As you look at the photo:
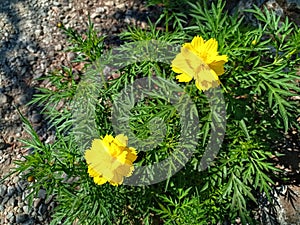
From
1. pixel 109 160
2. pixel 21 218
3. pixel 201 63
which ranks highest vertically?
pixel 201 63

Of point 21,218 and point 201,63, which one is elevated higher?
point 201,63

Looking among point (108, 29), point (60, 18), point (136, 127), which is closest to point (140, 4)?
point (108, 29)

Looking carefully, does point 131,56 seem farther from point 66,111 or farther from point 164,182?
point 164,182

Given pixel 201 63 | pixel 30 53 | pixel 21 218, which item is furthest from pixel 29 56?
pixel 201 63

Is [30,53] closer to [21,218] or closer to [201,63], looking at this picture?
[21,218]

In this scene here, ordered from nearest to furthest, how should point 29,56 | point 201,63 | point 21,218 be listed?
point 201,63 < point 21,218 < point 29,56

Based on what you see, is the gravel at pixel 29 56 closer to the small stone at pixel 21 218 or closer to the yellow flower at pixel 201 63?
the small stone at pixel 21 218

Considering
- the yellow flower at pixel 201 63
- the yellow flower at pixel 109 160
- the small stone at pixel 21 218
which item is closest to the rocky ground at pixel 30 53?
the small stone at pixel 21 218
